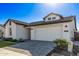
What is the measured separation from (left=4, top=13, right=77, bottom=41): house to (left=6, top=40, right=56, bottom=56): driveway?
32cm

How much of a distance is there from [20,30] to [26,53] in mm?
2392

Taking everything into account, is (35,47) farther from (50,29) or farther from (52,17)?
(52,17)

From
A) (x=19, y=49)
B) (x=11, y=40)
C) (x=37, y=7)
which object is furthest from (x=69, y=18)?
(x=11, y=40)

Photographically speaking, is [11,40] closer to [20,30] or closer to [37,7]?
[20,30]

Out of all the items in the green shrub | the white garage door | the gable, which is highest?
the gable

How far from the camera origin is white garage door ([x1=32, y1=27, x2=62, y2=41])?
7659 millimetres

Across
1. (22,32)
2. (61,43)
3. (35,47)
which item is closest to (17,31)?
(22,32)

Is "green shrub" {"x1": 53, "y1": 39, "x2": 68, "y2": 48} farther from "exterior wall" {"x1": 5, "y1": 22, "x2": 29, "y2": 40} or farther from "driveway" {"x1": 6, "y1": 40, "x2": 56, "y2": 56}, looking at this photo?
"exterior wall" {"x1": 5, "y1": 22, "x2": 29, "y2": 40}

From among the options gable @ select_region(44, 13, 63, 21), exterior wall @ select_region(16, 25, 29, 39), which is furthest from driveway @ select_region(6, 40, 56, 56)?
gable @ select_region(44, 13, 63, 21)

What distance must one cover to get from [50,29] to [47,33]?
0.31 meters

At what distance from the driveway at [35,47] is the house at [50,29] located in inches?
12.4

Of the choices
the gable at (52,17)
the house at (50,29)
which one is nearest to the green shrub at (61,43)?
the house at (50,29)

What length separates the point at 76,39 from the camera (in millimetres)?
7418

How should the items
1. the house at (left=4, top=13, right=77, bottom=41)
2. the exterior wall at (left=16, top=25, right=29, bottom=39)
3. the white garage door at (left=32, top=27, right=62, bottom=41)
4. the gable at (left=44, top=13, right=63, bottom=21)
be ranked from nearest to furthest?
the house at (left=4, top=13, right=77, bottom=41), the gable at (left=44, top=13, right=63, bottom=21), the white garage door at (left=32, top=27, right=62, bottom=41), the exterior wall at (left=16, top=25, right=29, bottom=39)
